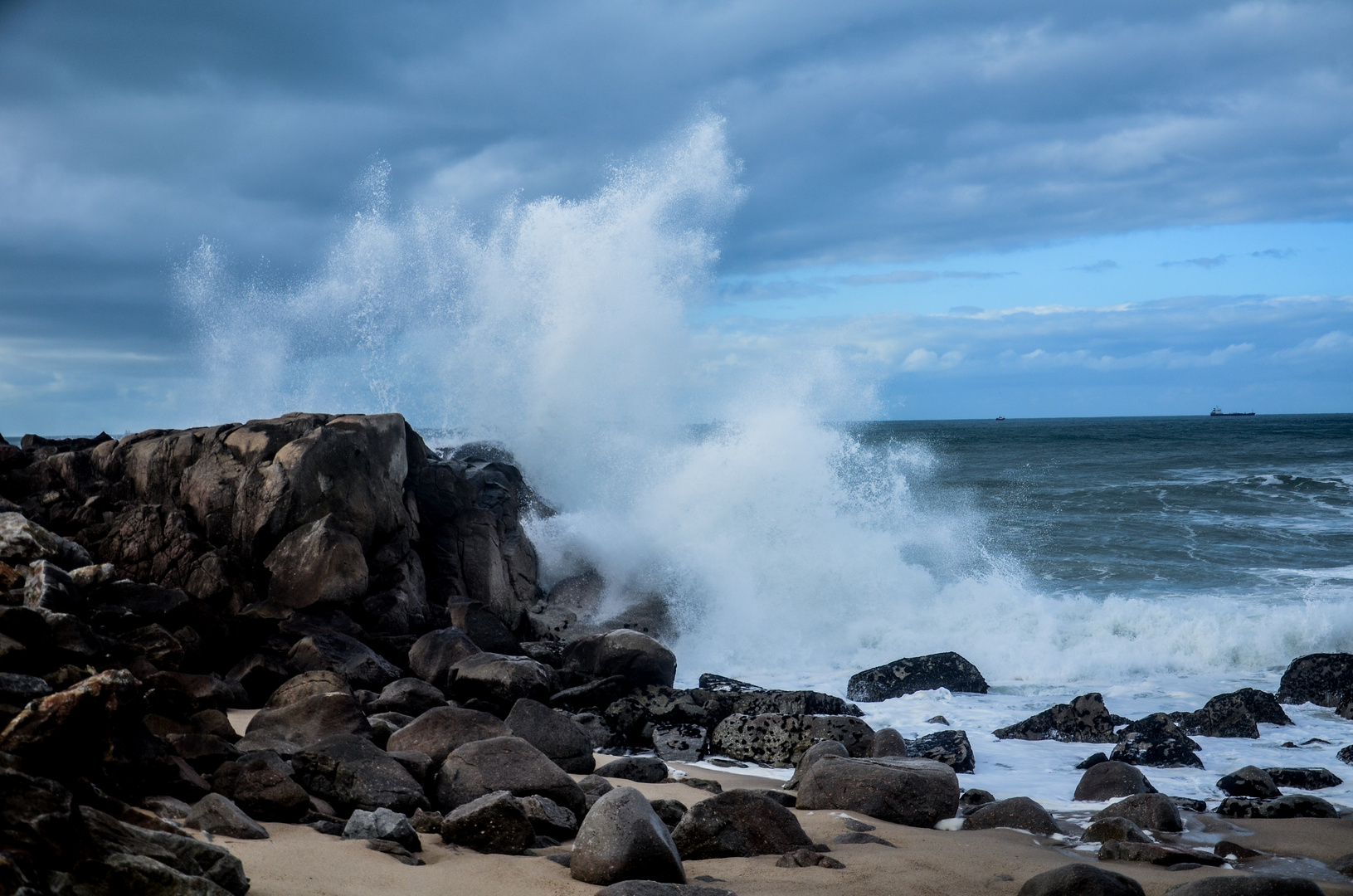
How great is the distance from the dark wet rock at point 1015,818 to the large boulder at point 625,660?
4261 mm

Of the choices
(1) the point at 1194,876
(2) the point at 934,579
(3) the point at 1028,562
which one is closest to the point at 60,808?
(1) the point at 1194,876


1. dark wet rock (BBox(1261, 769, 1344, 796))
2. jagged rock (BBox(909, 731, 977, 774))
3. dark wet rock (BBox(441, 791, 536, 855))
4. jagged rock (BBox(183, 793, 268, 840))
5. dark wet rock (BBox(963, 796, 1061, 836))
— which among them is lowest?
jagged rock (BBox(909, 731, 977, 774))

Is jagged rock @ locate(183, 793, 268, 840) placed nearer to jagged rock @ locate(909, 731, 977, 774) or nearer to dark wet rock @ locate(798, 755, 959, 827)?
dark wet rock @ locate(798, 755, 959, 827)

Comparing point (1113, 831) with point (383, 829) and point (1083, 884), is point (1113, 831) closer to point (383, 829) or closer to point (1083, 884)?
point (1083, 884)

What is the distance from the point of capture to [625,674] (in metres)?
9.44

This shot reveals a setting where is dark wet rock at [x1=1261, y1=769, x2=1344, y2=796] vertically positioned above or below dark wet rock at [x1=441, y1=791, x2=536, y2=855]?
below

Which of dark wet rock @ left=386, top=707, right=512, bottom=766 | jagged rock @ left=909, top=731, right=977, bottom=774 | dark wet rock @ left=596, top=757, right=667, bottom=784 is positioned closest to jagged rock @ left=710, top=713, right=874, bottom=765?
jagged rock @ left=909, top=731, right=977, bottom=774

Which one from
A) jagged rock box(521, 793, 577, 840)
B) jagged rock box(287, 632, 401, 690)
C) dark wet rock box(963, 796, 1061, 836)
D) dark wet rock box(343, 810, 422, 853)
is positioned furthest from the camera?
jagged rock box(287, 632, 401, 690)

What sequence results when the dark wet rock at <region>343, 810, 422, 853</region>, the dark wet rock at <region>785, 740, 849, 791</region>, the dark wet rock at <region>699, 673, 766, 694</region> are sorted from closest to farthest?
1. the dark wet rock at <region>343, 810, 422, 853</region>
2. the dark wet rock at <region>785, 740, 849, 791</region>
3. the dark wet rock at <region>699, 673, 766, 694</region>

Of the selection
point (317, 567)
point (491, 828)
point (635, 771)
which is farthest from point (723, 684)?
point (491, 828)

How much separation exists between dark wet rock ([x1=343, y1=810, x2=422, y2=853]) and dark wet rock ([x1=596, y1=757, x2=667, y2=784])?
2.32m

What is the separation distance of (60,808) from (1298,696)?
10338mm

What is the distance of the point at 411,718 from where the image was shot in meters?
6.92

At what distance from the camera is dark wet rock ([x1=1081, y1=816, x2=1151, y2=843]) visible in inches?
195
